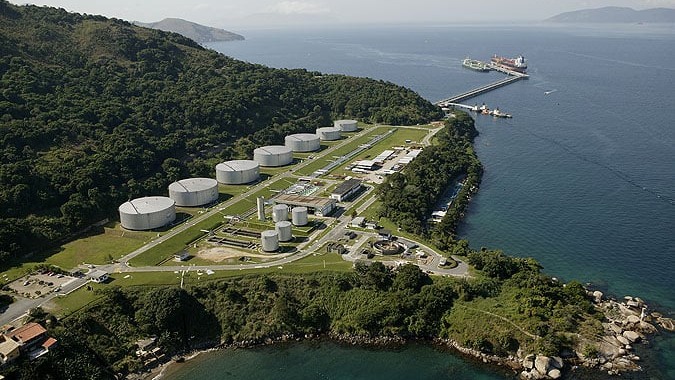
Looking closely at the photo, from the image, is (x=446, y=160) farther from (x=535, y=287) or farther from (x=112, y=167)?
(x=112, y=167)

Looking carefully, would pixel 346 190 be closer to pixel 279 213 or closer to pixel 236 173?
pixel 279 213

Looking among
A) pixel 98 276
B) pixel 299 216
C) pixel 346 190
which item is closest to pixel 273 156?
pixel 346 190

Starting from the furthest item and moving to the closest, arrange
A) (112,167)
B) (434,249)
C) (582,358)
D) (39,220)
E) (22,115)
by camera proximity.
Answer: (22,115)
(112,167)
(39,220)
(434,249)
(582,358)

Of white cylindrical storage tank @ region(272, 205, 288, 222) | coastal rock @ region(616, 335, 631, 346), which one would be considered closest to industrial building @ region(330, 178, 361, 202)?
white cylindrical storage tank @ region(272, 205, 288, 222)

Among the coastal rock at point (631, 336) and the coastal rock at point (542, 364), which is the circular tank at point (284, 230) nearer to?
the coastal rock at point (542, 364)

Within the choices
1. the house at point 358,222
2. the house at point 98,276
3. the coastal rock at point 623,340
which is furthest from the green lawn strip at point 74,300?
the coastal rock at point 623,340

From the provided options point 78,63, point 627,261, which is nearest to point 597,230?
point 627,261
